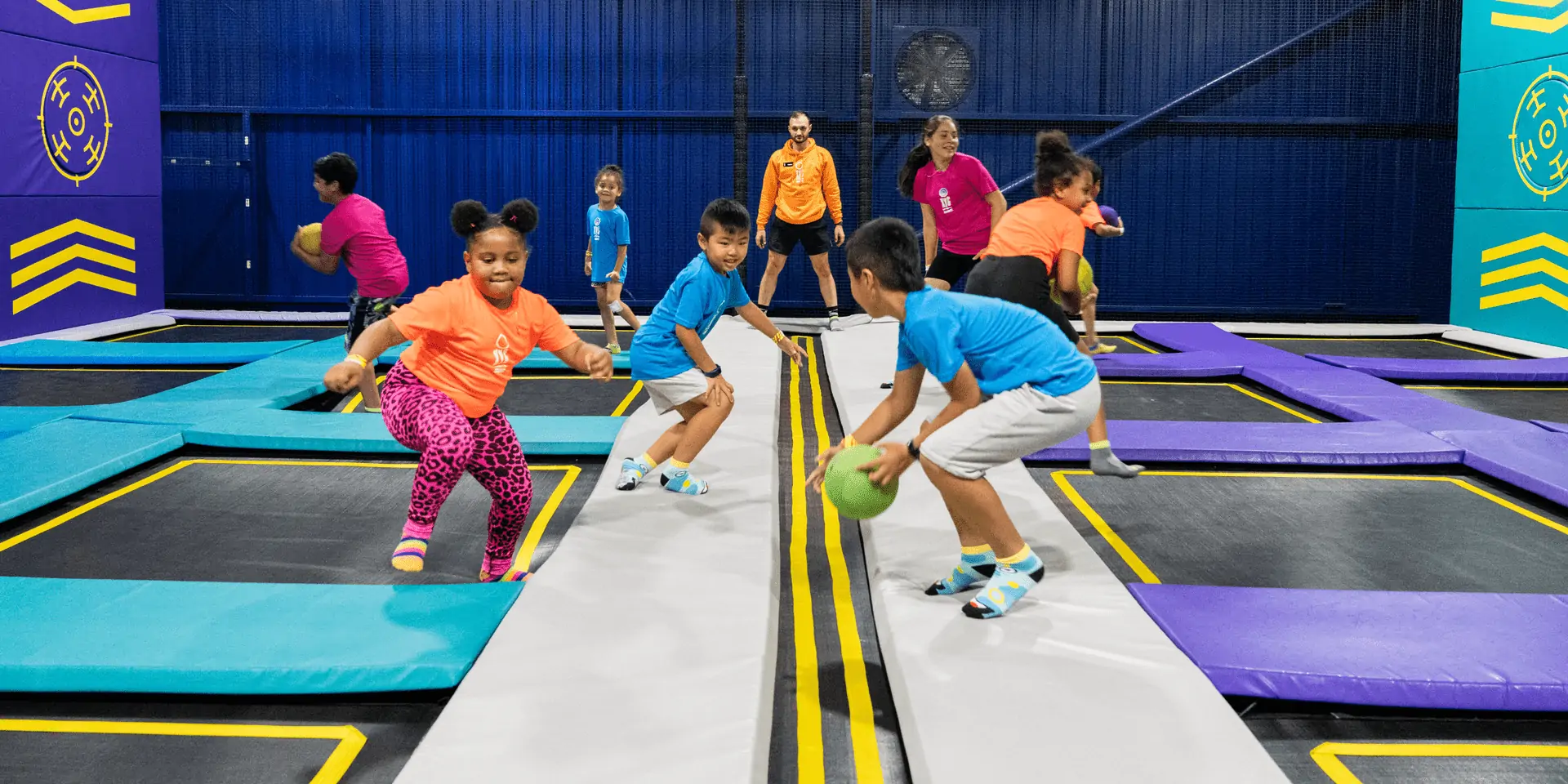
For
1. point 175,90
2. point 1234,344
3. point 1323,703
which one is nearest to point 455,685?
point 1323,703

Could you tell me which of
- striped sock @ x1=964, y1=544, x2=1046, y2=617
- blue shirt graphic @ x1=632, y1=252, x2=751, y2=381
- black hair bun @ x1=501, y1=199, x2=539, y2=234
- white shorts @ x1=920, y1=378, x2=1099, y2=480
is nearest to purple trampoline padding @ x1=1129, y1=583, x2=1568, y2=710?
striped sock @ x1=964, y1=544, x2=1046, y2=617

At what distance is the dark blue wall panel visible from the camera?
12.8 meters

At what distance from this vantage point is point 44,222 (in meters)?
10.7

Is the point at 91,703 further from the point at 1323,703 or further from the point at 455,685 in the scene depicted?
the point at 1323,703

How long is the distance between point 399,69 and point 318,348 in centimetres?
458

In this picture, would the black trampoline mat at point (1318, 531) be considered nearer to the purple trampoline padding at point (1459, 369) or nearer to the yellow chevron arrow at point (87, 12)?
the purple trampoline padding at point (1459, 369)

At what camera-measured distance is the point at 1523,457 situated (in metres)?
5.88

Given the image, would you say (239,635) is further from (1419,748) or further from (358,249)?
(358,249)

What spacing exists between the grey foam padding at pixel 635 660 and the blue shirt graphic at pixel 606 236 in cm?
488

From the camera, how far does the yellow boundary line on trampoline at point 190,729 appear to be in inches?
119

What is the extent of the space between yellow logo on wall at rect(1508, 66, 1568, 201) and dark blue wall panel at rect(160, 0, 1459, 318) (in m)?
1.49

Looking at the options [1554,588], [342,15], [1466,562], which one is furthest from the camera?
[342,15]

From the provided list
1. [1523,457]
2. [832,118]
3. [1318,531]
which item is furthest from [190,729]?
[832,118]

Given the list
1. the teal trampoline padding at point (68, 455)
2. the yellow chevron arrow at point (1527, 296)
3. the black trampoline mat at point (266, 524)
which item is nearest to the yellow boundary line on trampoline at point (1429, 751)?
the black trampoline mat at point (266, 524)
